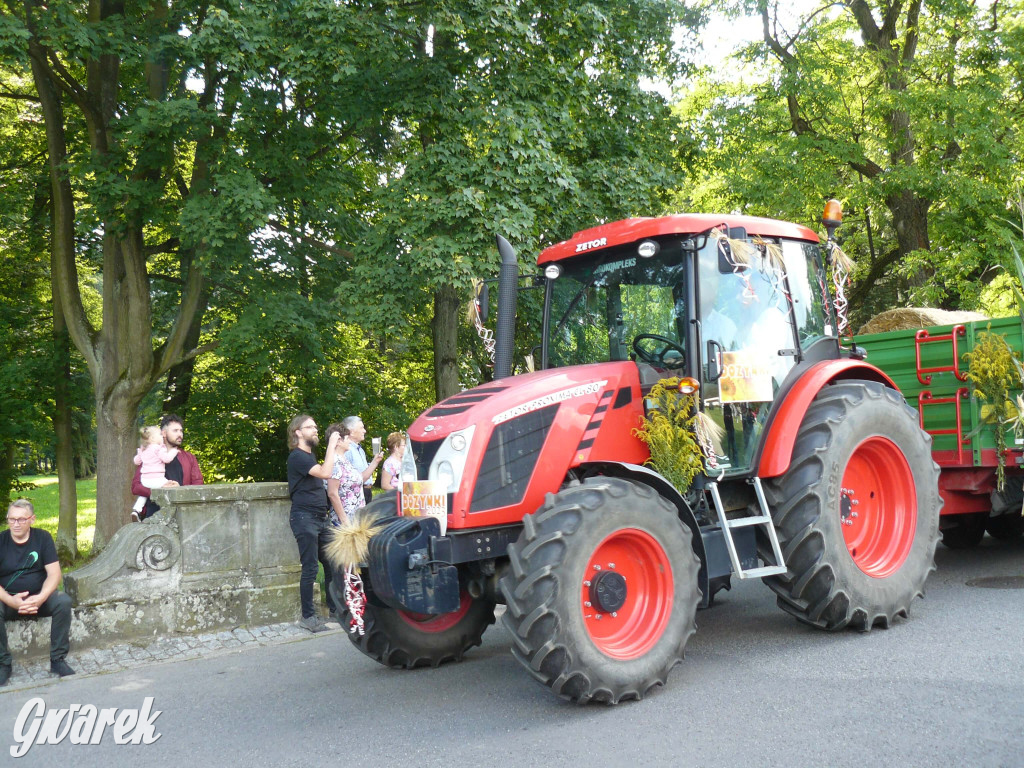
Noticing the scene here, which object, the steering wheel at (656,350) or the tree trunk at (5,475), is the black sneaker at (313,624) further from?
the tree trunk at (5,475)

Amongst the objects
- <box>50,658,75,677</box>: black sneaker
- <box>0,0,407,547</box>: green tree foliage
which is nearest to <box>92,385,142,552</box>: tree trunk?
<box>0,0,407,547</box>: green tree foliage

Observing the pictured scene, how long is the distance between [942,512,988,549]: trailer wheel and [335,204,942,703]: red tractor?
261cm

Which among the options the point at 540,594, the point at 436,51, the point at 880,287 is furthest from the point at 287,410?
the point at 880,287

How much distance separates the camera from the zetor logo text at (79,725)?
16.5ft

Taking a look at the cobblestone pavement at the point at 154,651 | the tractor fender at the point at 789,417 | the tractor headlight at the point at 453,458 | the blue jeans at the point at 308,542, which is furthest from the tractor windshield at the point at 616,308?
the cobblestone pavement at the point at 154,651

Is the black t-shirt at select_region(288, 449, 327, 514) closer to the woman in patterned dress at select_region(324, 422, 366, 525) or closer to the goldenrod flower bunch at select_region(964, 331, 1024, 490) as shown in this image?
the woman in patterned dress at select_region(324, 422, 366, 525)

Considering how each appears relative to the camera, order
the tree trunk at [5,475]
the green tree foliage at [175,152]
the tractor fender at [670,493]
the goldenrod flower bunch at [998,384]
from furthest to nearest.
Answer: the tree trunk at [5,475], the green tree foliage at [175,152], the goldenrod flower bunch at [998,384], the tractor fender at [670,493]

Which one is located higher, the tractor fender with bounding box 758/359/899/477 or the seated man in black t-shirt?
the tractor fender with bounding box 758/359/899/477

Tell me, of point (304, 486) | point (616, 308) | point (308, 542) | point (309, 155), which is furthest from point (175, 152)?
point (616, 308)

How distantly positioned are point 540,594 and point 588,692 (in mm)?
588

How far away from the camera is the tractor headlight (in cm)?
505

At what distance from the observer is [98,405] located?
42.7ft

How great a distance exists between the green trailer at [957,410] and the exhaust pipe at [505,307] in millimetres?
3885

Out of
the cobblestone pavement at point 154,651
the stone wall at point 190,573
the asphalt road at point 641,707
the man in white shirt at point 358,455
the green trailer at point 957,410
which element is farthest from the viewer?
the man in white shirt at point 358,455
